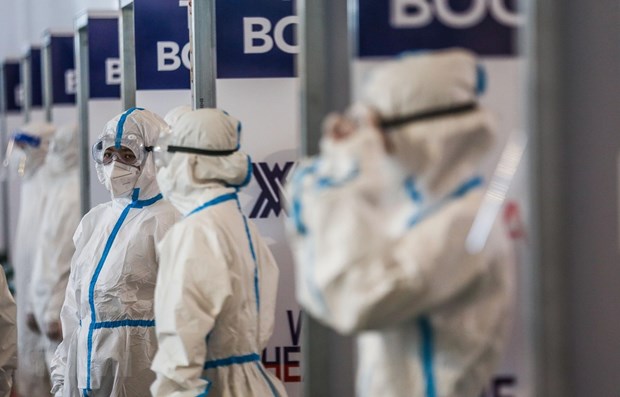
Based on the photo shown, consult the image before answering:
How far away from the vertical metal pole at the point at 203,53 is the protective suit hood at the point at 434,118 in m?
2.32

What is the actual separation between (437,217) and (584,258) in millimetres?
808

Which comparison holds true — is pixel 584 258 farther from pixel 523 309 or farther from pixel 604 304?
pixel 523 309

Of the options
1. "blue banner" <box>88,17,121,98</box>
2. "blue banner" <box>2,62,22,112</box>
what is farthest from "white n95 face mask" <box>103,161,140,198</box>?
"blue banner" <box>2,62,22,112</box>

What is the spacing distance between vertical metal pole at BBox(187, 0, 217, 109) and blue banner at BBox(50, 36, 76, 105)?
2.86 meters

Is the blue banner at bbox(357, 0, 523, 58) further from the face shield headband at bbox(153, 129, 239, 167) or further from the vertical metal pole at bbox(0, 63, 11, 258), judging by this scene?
the vertical metal pole at bbox(0, 63, 11, 258)

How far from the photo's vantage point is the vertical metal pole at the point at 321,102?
3.14m

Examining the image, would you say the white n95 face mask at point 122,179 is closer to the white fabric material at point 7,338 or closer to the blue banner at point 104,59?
the white fabric material at point 7,338

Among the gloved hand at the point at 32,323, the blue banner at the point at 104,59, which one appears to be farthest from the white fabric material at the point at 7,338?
the gloved hand at the point at 32,323

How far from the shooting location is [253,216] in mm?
4555

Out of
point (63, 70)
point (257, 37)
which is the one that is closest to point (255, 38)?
point (257, 37)

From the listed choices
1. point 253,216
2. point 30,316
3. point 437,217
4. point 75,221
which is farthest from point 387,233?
point 30,316

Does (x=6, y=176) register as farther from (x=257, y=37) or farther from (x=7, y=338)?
(x=257, y=37)

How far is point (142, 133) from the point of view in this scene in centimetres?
472

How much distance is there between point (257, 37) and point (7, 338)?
138cm
